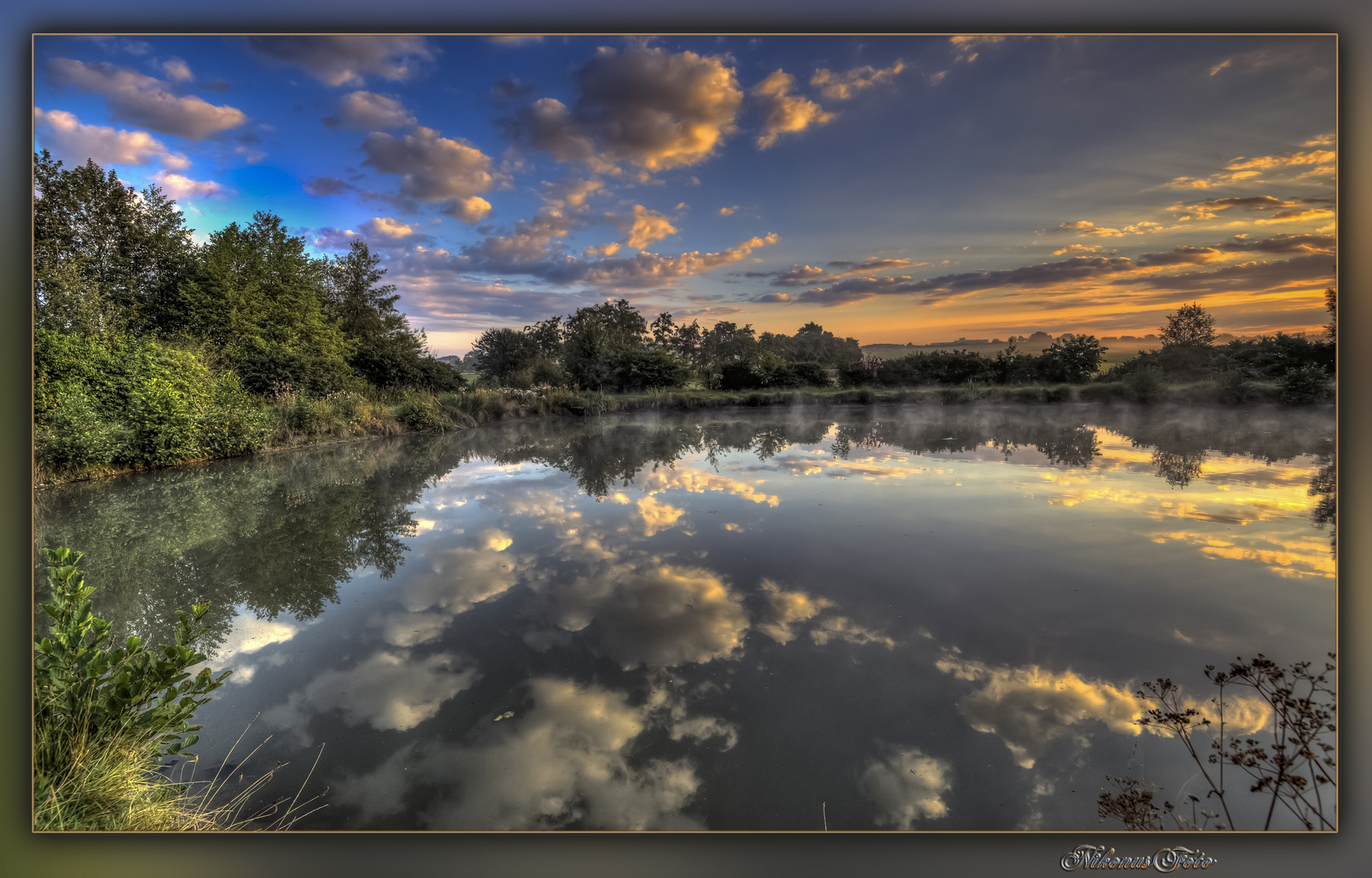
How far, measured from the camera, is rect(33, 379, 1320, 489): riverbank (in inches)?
220

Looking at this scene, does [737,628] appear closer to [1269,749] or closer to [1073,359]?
[1269,749]

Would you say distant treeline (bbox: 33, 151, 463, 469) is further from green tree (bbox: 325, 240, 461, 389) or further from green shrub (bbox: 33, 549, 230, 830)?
green shrub (bbox: 33, 549, 230, 830)

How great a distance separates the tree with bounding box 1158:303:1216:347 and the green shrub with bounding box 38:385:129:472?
936 centimetres

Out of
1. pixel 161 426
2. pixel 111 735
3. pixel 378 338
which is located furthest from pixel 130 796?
pixel 378 338

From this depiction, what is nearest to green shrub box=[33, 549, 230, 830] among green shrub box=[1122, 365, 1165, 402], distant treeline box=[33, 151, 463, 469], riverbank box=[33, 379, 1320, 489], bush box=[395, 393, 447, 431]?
riverbank box=[33, 379, 1320, 489]

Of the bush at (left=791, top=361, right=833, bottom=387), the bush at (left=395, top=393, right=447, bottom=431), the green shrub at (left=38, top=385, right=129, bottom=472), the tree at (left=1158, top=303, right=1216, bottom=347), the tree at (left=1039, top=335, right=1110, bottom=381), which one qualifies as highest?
the bush at (left=791, top=361, right=833, bottom=387)

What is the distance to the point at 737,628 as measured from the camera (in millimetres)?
2945

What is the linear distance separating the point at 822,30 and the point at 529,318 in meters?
5.12

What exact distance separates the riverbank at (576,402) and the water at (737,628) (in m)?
0.48

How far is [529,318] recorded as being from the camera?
21.6 feet

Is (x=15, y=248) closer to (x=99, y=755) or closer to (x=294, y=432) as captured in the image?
(x=99, y=755)

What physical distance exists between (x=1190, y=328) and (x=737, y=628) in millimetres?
5134

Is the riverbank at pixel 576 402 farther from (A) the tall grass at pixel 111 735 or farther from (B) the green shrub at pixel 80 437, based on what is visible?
(A) the tall grass at pixel 111 735

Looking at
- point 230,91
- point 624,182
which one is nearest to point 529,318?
point 624,182
